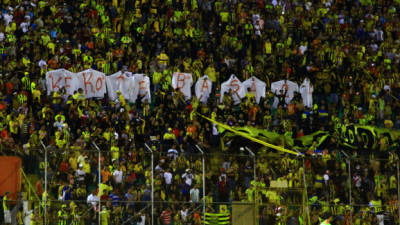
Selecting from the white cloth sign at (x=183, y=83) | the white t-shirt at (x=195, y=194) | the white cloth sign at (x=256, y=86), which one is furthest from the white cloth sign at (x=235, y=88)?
the white t-shirt at (x=195, y=194)

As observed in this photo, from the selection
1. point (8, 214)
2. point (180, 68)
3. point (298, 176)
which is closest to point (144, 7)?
point (180, 68)

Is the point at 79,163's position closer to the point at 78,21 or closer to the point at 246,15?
the point at 78,21

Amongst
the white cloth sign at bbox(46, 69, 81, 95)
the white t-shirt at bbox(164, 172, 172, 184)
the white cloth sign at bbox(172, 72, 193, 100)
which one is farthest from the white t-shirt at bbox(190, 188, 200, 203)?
the white cloth sign at bbox(172, 72, 193, 100)

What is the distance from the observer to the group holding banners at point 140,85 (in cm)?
3372

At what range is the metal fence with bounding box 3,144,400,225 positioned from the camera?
25.7 metres

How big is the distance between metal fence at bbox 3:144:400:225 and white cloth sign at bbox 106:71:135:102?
710cm

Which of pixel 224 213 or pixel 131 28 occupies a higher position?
pixel 131 28

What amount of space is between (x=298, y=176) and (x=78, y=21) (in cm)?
1354

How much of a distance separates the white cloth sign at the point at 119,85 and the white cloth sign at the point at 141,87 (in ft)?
0.56

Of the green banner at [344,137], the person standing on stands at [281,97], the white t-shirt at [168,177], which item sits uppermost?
the person standing on stands at [281,97]

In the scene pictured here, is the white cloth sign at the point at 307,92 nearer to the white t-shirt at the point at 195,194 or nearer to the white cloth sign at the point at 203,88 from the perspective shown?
the white cloth sign at the point at 203,88

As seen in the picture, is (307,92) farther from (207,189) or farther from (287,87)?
(207,189)

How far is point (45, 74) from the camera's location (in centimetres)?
3359

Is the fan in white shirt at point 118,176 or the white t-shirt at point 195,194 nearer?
the fan in white shirt at point 118,176
